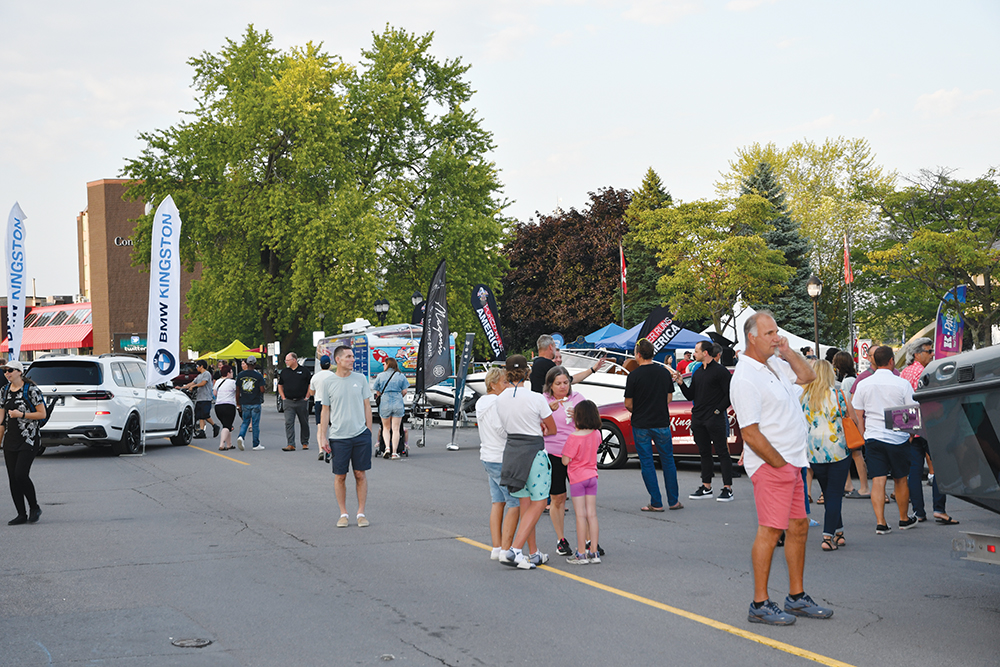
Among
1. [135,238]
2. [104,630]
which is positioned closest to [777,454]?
[104,630]

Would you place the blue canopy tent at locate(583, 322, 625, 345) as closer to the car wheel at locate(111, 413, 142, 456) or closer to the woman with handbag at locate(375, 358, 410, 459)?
the woman with handbag at locate(375, 358, 410, 459)

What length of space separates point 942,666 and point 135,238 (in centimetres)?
4382

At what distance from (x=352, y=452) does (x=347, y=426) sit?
268mm

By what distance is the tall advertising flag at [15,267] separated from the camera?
2320cm

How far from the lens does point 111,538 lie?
9.24 meters

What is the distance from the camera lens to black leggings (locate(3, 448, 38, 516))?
10.0m

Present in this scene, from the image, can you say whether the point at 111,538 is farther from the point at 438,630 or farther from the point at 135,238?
the point at 135,238

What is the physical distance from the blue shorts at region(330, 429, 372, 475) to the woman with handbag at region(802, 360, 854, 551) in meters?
4.28

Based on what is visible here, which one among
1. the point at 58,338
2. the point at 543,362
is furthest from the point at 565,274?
the point at 58,338

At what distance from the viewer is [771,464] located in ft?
18.8

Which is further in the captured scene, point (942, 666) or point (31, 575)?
point (31, 575)

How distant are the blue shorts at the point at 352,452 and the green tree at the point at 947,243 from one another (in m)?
30.1

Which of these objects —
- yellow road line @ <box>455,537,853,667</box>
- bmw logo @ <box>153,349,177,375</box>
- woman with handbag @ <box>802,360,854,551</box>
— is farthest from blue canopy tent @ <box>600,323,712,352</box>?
yellow road line @ <box>455,537,853,667</box>

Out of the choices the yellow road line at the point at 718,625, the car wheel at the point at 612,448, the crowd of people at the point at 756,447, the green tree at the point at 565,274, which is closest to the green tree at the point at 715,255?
the green tree at the point at 565,274
